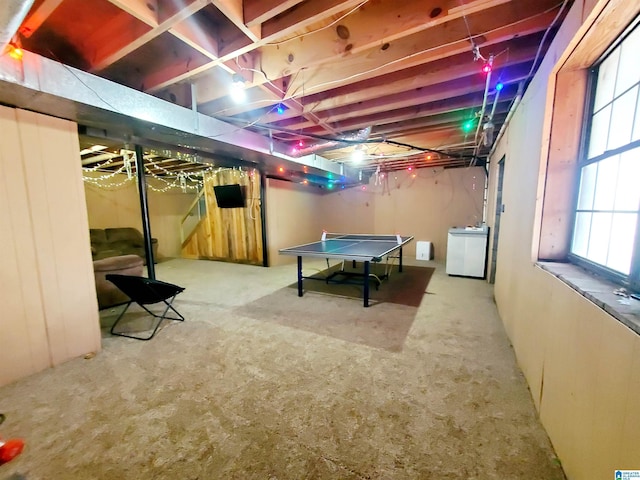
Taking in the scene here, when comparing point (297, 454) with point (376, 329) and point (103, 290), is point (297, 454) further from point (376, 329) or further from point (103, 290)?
point (103, 290)

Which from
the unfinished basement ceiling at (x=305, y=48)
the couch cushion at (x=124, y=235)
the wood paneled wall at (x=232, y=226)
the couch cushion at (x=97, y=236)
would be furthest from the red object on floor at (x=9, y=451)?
the couch cushion at (x=124, y=235)

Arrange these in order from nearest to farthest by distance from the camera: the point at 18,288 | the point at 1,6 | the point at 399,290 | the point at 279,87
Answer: the point at 1,6 → the point at 18,288 → the point at 279,87 → the point at 399,290

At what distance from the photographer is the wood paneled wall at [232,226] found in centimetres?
617

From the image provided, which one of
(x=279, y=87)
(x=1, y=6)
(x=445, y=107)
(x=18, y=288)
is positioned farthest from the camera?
(x=445, y=107)

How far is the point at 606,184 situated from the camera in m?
1.38

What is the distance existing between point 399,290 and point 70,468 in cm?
379

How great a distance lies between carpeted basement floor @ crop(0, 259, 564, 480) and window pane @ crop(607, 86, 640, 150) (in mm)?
1591

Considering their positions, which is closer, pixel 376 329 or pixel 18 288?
pixel 18 288

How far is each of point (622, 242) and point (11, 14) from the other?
287cm

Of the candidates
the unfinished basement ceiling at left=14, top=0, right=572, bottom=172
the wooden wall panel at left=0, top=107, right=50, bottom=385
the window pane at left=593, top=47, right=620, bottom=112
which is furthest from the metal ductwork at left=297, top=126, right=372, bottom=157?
the wooden wall panel at left=0, top=107, right=50, bottom=385

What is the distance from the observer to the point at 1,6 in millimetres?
1021

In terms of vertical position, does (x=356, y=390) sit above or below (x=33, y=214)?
below

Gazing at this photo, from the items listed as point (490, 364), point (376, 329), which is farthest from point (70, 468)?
point (490, 364)

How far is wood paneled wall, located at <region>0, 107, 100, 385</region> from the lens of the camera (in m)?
1.95
